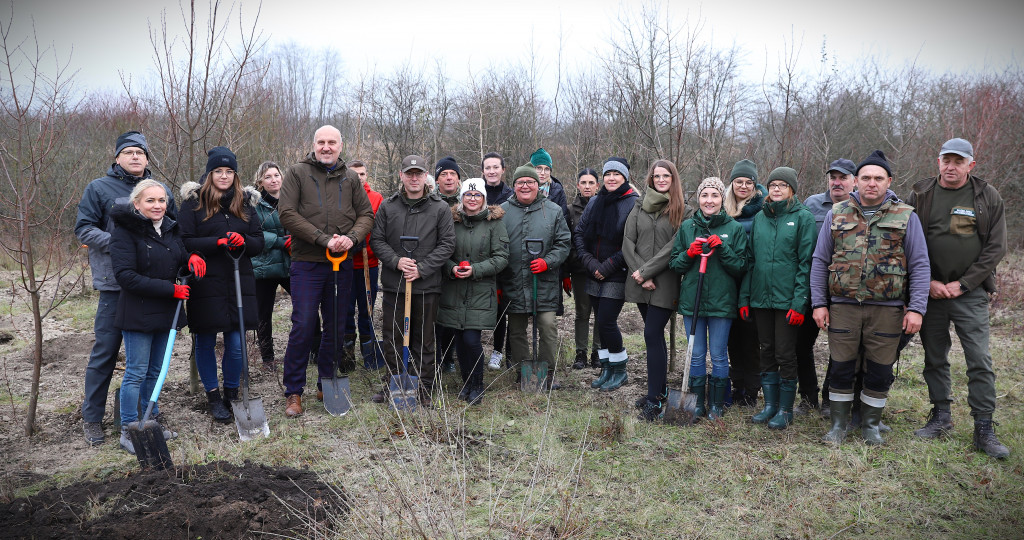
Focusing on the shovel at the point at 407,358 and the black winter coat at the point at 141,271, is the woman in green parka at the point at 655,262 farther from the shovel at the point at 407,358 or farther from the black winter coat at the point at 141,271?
the black winter coat at the point at 141,271

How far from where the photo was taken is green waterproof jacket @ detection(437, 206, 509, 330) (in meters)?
5.64

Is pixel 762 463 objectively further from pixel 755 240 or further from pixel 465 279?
pixel 465 279

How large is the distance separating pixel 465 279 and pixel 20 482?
11.3 ft

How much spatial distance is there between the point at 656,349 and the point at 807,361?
55.0 inches

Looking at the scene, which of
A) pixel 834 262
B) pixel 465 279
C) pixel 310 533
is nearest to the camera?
pixel 310 533

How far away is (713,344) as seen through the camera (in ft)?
→ 17.3

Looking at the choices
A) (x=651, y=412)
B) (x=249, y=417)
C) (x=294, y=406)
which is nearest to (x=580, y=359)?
(x=651, y=412)

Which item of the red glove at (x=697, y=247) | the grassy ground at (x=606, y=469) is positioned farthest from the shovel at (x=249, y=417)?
the red glove at (x=697, y=247)

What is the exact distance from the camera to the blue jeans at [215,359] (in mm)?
5117

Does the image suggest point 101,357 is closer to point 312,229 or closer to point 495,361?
point 312,229

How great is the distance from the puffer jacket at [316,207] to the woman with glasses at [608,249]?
2187 millimetres

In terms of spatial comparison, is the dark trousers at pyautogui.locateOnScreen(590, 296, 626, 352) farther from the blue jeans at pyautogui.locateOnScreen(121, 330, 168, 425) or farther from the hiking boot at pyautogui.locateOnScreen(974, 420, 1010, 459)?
the blue jeans at pyautogui.locateOnScreen(121, 330, 168, 425)

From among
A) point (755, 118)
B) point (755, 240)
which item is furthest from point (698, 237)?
point (755, 118)

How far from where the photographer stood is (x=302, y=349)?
5293mm
